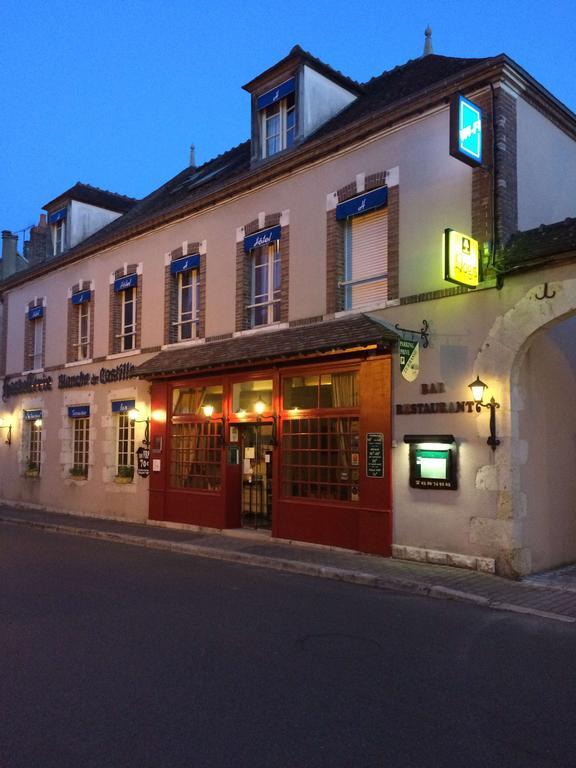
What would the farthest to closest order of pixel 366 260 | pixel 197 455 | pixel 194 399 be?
1. pixel 194 399
2. pixel 197 455
3. pixel 366 260

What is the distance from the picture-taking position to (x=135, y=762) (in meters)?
3.68

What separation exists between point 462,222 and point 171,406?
7486mm

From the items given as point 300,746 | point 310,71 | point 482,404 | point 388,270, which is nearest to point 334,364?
point 388,270

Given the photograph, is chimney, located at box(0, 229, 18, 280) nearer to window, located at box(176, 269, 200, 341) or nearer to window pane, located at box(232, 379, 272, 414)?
window, located at box(176, 269, 200, 341)

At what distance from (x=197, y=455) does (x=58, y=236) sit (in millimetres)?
10502

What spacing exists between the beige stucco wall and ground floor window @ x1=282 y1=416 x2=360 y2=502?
13.7 ft

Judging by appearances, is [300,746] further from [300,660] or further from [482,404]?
[482,404]

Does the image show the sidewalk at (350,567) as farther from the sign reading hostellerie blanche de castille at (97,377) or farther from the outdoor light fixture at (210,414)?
the sign reading hostellerie blanche de castille at (97,377)

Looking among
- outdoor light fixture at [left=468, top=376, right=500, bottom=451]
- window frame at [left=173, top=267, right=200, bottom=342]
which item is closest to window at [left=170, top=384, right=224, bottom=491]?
window frame at [left=173, top=267, right=200, bottom=342]

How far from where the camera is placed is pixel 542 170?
1052 cm

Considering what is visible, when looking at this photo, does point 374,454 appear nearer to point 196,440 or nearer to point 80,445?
point 196,440

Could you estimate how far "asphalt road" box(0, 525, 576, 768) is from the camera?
3.87m

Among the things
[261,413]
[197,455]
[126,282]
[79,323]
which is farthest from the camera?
[79,323]

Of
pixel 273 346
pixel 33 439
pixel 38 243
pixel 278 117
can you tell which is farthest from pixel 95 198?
pixel 273 346
